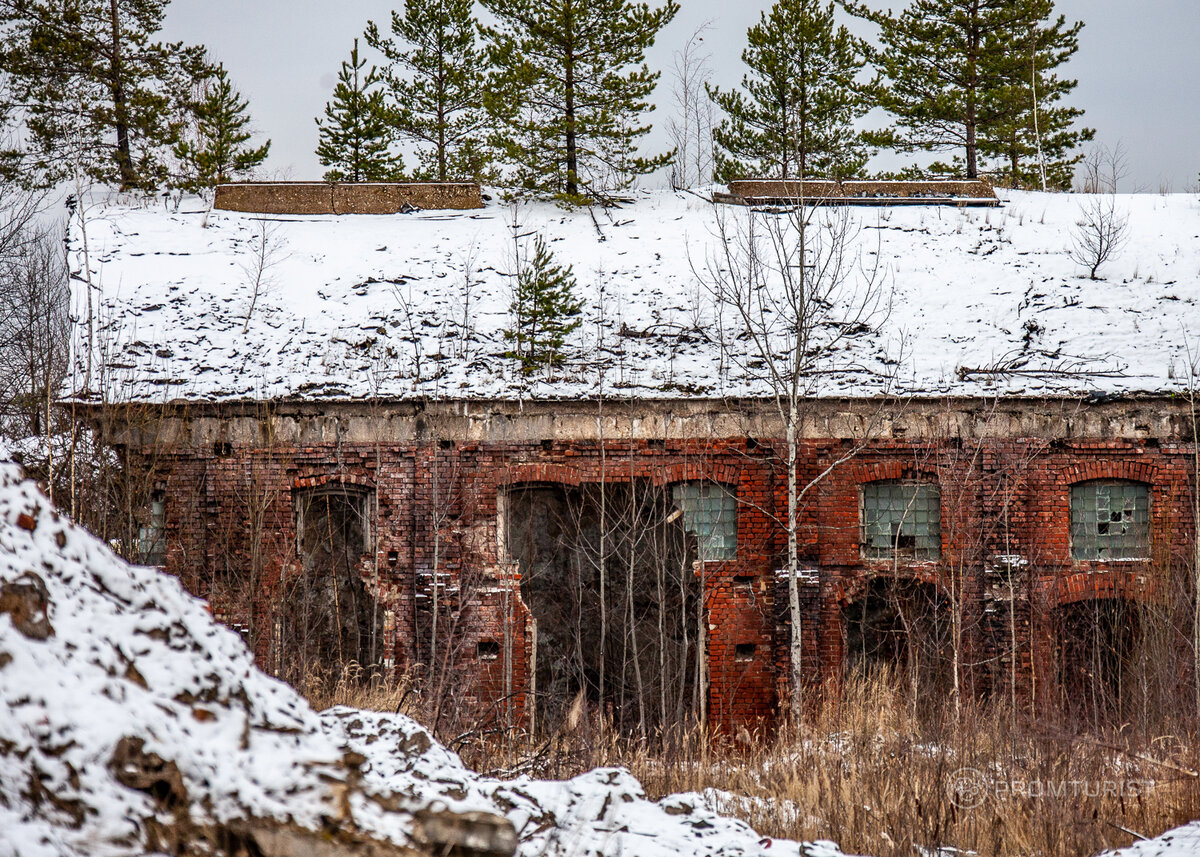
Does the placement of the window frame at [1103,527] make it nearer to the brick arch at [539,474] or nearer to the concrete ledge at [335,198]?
the brick arch at [539,474]

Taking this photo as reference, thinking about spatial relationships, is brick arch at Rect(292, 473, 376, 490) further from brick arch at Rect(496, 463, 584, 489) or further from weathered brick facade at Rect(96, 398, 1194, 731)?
brick arch at Rect(496, 463, 584, 489)

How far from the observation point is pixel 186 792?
10.5 feet

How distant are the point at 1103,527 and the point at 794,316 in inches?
229

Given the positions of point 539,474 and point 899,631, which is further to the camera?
point 539,474

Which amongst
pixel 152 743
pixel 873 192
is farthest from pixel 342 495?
pixel 873 192

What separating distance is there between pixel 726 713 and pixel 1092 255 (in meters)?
11.0

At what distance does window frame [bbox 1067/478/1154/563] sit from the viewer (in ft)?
48.0

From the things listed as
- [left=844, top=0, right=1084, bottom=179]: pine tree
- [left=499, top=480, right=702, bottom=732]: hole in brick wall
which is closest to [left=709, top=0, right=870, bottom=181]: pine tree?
[left=844, top=0, right=1084, bottom=179]: pine tree

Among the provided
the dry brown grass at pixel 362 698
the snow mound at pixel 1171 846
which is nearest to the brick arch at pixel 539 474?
the dry brown grass at pixel 362 698

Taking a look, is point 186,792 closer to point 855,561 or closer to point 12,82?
point 855,561

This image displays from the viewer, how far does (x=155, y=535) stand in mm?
14812

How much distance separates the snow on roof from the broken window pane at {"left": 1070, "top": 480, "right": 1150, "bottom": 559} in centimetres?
155

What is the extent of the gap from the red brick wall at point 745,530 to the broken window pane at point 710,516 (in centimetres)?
22

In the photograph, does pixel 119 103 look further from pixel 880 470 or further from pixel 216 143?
pixel 880 470
